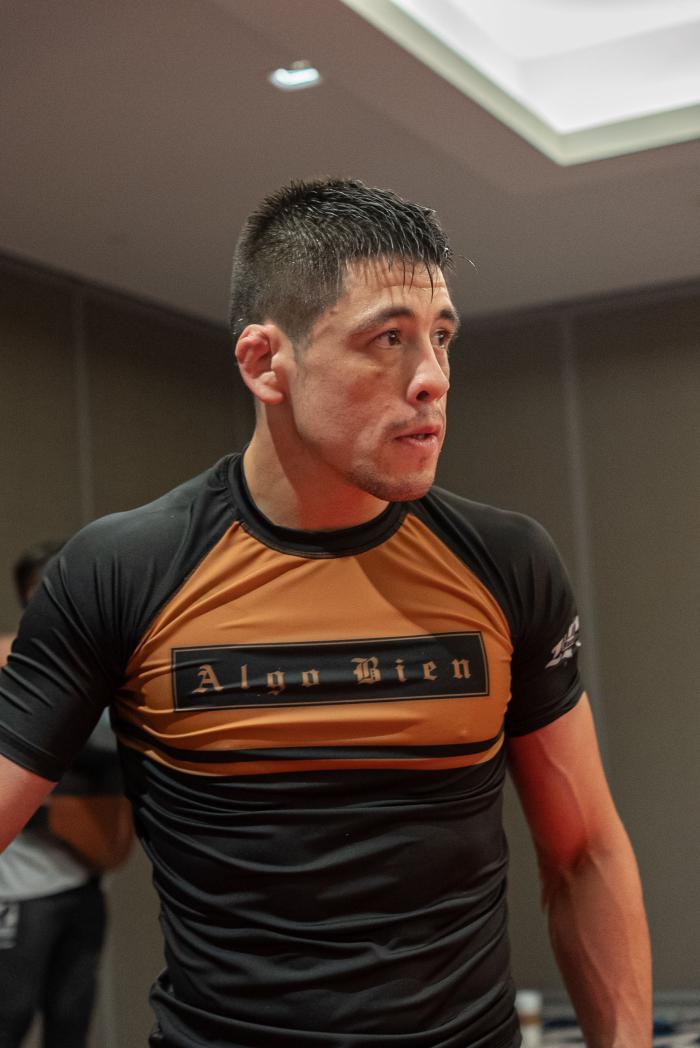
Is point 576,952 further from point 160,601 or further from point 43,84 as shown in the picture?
point 43,84

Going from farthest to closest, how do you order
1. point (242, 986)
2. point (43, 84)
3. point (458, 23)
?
1. point (458, 23)
2. point (43, 84)
3. point (242, 986)

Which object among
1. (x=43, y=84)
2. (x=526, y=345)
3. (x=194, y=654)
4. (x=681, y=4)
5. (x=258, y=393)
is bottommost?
(x=194, y=654)

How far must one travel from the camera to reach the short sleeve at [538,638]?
43.4 inches

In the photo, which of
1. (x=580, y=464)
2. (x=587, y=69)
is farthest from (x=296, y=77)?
(x=580, y=464)

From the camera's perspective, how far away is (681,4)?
11.8 ft

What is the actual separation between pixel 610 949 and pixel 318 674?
36 centimetres

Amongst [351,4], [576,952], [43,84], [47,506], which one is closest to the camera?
[576,952]

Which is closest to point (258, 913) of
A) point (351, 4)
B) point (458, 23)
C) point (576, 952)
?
point (576, 952)

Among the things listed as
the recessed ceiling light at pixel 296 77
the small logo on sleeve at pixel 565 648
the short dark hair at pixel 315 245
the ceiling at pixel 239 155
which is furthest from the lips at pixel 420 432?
the recessed ceiling light at pixel 296 77

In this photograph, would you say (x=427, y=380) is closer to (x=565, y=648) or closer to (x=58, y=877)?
(x=565, y=648)

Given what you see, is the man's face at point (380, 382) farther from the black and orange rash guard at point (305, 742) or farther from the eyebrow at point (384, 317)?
the black and orange rash guard at point (305, 742)

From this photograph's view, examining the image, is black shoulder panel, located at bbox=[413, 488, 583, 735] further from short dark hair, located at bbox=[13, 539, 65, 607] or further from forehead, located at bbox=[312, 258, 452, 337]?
short dark hair, located at bbox=[13, 539, 65, 607]

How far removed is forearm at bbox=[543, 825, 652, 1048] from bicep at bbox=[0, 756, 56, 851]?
1.55ft

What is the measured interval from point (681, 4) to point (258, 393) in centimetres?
299
